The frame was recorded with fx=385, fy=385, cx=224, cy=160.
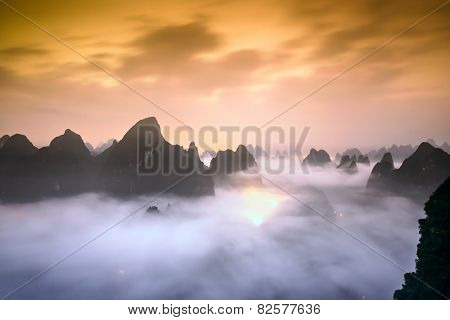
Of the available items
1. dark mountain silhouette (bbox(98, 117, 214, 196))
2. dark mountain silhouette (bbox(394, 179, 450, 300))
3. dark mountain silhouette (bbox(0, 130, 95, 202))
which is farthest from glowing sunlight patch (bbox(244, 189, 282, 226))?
dark mountain silhouette (bbox(394, 179, 450, 300))

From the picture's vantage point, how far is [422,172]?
81812mm

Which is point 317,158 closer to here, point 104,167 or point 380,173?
point 380,173

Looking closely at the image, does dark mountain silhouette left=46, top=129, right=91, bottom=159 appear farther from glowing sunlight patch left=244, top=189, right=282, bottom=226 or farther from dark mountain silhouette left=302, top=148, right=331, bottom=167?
dark mountain silhouette left=302, top=148, right=331, bottom=167

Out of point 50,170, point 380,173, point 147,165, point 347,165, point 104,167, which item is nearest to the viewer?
point 147,165

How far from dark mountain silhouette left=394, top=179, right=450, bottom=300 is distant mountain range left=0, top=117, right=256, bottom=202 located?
71.3m

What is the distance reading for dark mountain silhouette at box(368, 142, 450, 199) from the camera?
Result: 80.4m

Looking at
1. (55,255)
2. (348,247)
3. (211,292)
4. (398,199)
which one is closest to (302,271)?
(211,292)

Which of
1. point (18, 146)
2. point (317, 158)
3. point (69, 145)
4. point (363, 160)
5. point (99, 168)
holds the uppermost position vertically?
point (69, 145)

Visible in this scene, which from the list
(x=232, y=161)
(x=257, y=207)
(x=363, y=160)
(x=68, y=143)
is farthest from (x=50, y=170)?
(x=363, y=160)

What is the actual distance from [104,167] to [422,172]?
226 ft

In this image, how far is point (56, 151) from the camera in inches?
3430

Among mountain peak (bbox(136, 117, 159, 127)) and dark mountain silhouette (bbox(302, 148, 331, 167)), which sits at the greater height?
mountain peak (bbox(136, 117, 159, 127))

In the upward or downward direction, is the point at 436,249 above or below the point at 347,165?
above

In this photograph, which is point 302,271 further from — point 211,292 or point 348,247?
point 348,247
